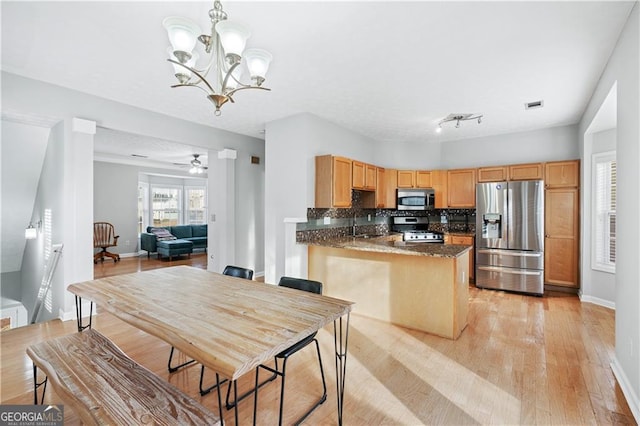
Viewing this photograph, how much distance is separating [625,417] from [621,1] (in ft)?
8.89

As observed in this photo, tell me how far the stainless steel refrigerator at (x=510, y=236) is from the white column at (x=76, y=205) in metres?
5.67

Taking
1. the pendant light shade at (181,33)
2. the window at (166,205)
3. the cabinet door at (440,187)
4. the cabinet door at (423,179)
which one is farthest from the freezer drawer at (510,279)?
the window at (166,205)

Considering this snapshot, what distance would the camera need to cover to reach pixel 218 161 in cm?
513

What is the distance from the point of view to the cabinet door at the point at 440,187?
5602 millimetres

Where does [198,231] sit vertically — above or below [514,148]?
below

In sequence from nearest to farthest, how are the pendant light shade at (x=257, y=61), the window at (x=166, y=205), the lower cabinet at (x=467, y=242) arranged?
the pendant light shade at (x=257, y=61), the lower cabinet at (x=467, y=242), the window at (x=166, y=205)

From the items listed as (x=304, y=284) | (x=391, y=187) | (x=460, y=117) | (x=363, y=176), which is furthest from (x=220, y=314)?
(x=391, y=187)

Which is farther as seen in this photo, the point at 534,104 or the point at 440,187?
the point at 440,187

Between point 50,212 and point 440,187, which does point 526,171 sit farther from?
point 50,212

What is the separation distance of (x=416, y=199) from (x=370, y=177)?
1260 mm

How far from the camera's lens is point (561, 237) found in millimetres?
4539

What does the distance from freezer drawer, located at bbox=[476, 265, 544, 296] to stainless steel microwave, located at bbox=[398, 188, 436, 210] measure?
4.64 ft

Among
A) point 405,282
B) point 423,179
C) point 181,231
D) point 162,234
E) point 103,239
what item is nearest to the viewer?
point 405,282

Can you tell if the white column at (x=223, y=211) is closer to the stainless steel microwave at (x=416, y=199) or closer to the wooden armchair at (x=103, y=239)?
the stainless steel microwave at (x=416, y=199)
